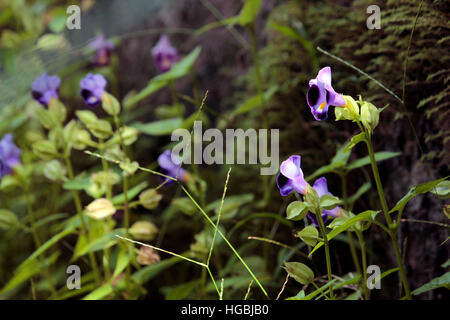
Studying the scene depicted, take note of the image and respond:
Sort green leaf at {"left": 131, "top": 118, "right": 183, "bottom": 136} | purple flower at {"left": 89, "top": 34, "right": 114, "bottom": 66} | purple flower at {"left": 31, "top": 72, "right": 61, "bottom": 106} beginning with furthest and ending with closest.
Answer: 1. purple flower at {"left": 89, "top": 34, "right": 114, "bottom": 66}
2. green leaf at {"left": 131, "top": 118, "right": 183, "bottom": 136}
3. purple flower at {"left": 31, "top": 72, "right": 61, "bottom": 106}

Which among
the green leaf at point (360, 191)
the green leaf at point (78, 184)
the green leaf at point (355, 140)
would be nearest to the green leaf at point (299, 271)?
the green leaf at point (355, 140)

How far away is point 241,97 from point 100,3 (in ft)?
3.92

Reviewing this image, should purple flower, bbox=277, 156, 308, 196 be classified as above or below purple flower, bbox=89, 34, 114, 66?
below

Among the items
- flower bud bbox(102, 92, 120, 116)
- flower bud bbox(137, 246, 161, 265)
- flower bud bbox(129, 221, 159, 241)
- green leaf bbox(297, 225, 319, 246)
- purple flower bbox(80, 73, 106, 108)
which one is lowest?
green leaf bbox(297, 225, 319, 246)

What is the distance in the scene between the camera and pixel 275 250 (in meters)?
1.27

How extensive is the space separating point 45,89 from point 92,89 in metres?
0.20

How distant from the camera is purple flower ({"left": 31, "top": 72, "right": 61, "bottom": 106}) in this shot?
44.9 inches

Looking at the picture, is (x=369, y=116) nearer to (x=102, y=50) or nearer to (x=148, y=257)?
(x=148, y=257)

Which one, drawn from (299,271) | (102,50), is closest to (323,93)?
(299,271)

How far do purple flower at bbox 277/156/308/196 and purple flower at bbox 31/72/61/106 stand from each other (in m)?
0.73

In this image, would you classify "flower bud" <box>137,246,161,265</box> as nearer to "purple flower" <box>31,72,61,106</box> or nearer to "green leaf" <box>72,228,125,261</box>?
"green leaf" <box>72,228,125,261</box>

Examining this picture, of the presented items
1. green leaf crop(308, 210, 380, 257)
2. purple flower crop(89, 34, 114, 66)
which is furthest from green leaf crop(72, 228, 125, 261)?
purple flower crop(89, 34, 114, 66)
